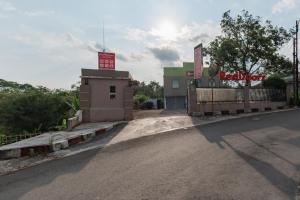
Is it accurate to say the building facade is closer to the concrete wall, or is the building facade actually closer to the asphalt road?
the concrete wall

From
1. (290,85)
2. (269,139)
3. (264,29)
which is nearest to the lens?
(269,139)

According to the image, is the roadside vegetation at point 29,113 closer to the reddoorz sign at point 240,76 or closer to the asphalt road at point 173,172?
the reddoorz sign at point 240,76

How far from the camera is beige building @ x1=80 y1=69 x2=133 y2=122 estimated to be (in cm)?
1969

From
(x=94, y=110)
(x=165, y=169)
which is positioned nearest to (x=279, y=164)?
(x=165, y=169)

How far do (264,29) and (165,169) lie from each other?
20654 millimetres

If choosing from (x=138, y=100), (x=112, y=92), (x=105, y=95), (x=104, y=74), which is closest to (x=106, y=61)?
(x=104, y=74)

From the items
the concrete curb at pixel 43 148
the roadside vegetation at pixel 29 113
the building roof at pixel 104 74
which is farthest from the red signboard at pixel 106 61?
the concrete curb at pixel 43 148

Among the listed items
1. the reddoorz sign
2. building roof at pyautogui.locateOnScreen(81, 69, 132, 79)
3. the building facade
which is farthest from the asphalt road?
the building facade

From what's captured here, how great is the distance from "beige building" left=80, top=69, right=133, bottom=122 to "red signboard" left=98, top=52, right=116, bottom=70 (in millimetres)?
475

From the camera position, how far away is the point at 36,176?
9375 mm

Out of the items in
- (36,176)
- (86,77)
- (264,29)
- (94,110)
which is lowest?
(36,176)

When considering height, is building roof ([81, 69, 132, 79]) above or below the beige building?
above

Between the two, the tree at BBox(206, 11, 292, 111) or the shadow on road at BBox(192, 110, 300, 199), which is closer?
the shadow on road at BBox(192, 110, 300, 199)

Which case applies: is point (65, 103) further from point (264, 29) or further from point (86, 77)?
point (264, 29)
